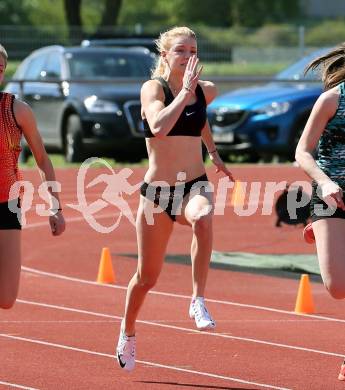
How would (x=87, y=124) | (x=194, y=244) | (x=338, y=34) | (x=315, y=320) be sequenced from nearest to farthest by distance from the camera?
(x=194, y=244) < (x=315, y=320) < (x=87, y=124) < (x=338, y=34)

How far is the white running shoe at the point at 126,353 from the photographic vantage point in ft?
26.2

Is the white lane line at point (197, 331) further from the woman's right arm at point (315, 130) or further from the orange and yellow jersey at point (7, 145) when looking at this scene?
the orange and yellow jersey at point (7, 145)

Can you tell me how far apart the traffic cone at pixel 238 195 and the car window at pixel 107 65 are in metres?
4.89

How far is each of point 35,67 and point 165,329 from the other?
50.2ft

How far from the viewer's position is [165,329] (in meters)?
9.88

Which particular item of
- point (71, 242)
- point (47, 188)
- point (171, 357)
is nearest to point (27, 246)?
point (71, 242)

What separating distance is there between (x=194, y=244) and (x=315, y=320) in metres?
2.52

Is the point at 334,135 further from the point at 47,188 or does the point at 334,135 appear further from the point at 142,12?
the point at 142,12

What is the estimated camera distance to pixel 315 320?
10469 millimetres

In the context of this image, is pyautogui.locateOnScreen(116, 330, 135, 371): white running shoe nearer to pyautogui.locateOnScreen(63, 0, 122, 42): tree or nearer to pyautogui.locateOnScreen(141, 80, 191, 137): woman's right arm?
pyautogui.locateOnScreen(141, 80, 191, 137): woman's right arm

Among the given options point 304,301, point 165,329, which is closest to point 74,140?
point 304,301

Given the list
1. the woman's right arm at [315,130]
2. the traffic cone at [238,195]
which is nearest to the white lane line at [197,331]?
the woman's right arm at [315,130]

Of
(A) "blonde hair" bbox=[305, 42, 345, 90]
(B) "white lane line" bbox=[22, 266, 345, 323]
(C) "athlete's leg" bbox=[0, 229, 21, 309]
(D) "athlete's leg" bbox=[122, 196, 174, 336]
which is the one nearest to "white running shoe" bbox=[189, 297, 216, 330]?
(D) "athlete's leg" bbox=[122, 196, 174, 336]

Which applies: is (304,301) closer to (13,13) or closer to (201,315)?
(201,315)
